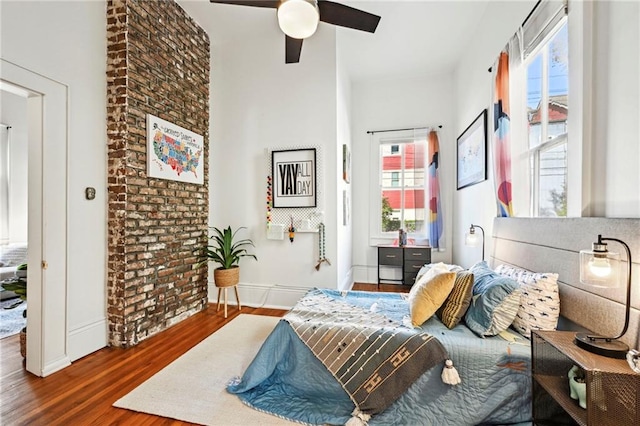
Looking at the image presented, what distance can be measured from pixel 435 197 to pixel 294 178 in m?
2.33

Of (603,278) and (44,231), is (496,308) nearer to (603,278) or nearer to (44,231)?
(603,278)

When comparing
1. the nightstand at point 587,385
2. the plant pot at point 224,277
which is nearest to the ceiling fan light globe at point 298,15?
the nightstand at point 587,385

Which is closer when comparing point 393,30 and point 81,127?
point 81,127

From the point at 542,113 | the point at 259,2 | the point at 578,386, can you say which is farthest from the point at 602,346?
the point at 259,2

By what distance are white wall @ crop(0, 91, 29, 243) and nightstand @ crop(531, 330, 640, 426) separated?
6918 millimetres

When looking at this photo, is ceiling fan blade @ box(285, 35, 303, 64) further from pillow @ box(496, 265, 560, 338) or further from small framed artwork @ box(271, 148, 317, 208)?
pillow @ box(496, 265, 560, 338)

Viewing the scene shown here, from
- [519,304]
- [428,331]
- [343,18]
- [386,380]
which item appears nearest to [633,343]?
[519,304]

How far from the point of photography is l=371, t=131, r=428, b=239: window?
458cm

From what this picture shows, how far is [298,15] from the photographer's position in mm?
1792

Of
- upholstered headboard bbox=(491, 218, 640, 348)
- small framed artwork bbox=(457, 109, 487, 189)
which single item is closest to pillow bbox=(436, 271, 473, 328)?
upholstered headboard bbox=(491, 218, 640, 348)

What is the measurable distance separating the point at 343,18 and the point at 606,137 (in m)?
1.84

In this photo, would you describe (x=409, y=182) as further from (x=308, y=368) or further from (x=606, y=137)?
(x=308, y=368)

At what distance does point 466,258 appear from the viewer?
144 inches

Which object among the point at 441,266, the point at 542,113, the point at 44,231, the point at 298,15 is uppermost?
the point at 298,15
